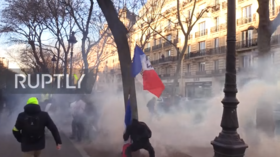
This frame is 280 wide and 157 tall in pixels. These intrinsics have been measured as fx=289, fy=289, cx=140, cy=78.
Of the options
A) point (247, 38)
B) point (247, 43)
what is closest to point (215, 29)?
point (247, 38)

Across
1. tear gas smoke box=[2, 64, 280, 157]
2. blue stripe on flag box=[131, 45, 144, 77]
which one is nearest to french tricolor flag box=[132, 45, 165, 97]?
blue stripe on flag box=[131, 45, 144, 77]

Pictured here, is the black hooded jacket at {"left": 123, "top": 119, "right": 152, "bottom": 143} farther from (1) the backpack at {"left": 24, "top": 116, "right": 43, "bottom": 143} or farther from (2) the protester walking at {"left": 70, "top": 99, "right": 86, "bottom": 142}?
(2) the protester walking at {"left": 70, "top": 99, "right": 86, "bottom": 142}

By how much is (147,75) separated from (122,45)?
908 mm

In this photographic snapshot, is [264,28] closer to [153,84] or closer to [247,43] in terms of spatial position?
[153,84]

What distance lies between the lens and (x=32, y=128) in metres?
4.16

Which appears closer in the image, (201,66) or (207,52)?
(207,52)

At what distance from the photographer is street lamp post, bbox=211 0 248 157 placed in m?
4.27

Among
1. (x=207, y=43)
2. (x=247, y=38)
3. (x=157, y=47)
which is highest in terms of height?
(x=157, y=47)

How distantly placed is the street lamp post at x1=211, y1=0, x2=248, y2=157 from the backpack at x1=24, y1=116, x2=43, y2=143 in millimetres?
2638

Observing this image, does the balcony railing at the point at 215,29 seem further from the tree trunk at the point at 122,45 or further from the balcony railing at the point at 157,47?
the tree trunk at the point at 122,45

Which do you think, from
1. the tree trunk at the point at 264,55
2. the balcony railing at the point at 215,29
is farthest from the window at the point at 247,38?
the tree trunk at the point at 264,55

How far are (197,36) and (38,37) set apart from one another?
813 inches

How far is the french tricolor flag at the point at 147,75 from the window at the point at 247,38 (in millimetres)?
23876

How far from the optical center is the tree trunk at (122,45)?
21.0ft
